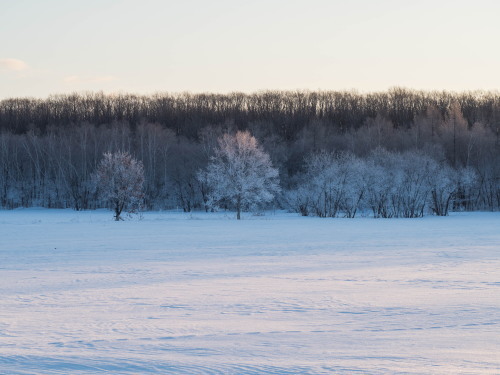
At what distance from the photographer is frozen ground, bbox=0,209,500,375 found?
9016mm

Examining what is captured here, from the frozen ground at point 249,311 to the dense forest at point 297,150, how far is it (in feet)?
123

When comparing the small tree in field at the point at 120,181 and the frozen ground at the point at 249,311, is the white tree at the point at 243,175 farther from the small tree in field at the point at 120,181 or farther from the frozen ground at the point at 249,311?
the frozen ground at the point at 249,311

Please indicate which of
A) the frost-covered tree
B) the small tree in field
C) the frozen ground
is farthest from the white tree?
the frozen ground

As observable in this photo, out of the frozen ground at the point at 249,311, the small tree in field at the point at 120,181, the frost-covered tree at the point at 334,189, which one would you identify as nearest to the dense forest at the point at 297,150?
the frost-covered tree at the point at 334,189

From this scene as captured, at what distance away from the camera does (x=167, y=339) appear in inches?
416

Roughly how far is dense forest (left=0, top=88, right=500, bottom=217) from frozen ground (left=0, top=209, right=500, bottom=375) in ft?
123

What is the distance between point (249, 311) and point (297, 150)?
68976 mm

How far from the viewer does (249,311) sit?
13445 millimetres

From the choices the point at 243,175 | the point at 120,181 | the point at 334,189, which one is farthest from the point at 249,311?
the point at 334,189

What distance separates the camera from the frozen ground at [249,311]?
9.02 m

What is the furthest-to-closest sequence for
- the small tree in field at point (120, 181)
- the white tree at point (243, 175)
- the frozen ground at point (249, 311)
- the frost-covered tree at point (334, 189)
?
the frost-covered tree at point (334, 189) < the white tree at point (243, 175) < the small tree in field at point (120, 181) < the frozen ground at point (249, 311)

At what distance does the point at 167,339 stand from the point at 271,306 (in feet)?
13.0

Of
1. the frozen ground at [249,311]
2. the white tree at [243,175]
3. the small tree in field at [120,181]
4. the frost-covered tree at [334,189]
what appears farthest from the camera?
the frost-covered tree at [334,189]

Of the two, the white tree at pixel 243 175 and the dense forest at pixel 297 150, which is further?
the dense forest at pixel 297 150
